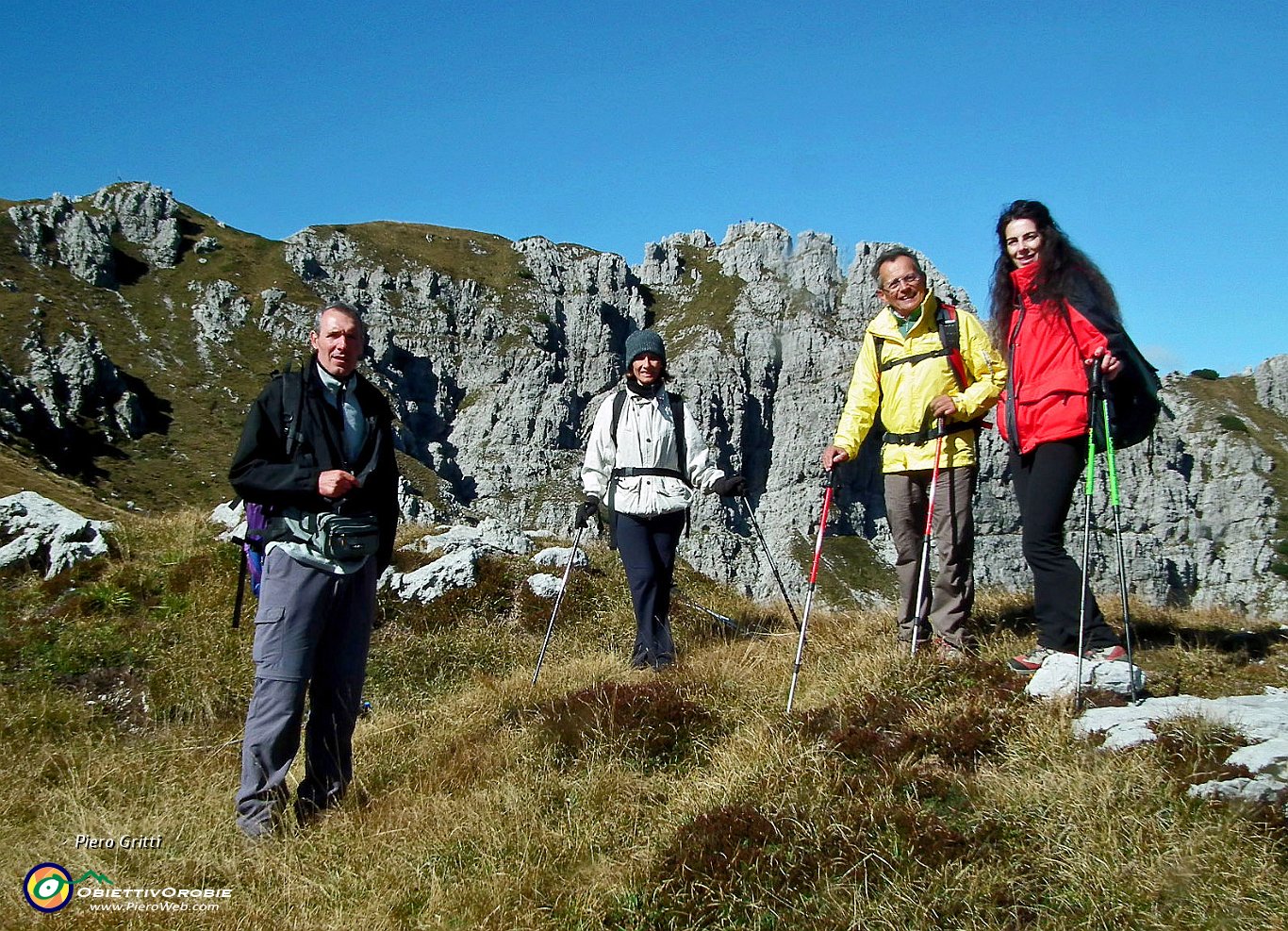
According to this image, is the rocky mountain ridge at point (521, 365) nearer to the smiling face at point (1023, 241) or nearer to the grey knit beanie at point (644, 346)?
the grey knit beanie at point (644, 346)

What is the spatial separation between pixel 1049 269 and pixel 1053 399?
935 millimetres

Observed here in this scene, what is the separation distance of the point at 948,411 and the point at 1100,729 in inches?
97.7

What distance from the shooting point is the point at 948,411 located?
5910 millimetres

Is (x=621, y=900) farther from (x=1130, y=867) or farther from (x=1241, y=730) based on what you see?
(x=1241, y=730)

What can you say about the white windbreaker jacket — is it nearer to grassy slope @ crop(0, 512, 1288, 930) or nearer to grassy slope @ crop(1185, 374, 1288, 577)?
grassy slope @ crop(0, 512, 1288, 930)

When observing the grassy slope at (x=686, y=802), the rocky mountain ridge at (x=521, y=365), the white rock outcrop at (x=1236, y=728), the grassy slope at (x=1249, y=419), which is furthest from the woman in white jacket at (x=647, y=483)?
the grassy slope at (x=1249, y=419)

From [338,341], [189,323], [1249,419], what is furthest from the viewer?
[1249,419]

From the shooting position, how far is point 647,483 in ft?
23.0

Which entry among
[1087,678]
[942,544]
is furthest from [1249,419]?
[1087,678]

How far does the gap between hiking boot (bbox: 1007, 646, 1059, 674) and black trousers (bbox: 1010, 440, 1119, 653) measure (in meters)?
0.06

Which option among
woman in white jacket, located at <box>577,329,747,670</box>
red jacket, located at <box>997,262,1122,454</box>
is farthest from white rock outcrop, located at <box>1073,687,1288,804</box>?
woman in white jacket, located at <box>577,329,747,670</box>

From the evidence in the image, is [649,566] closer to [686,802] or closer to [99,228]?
[686,802]

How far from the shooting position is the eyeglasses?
6.19 m

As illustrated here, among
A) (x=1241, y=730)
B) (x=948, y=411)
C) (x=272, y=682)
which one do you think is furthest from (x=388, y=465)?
A: (x=1241, y=730)
